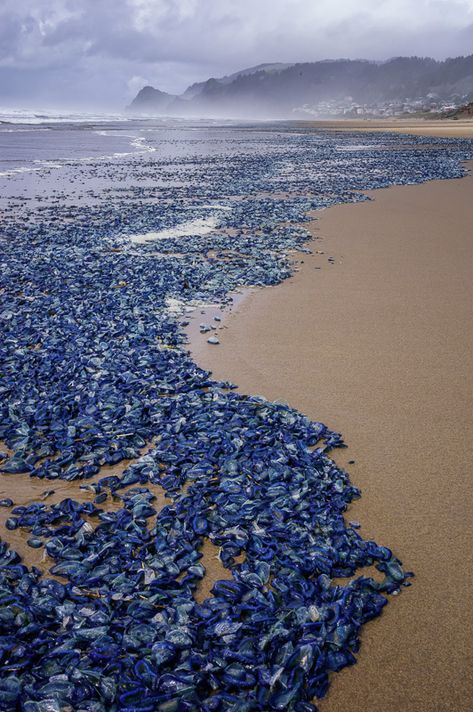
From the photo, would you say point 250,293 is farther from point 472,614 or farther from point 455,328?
point 472,614

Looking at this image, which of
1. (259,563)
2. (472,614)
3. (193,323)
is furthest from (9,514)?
(193,323)

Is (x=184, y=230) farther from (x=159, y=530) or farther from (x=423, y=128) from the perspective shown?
(x=423, y=128)

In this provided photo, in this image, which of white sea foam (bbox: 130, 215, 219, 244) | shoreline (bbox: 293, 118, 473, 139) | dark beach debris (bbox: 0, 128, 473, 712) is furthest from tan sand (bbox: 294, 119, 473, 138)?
dark beach debris (bbox: 0, 128, 473, 712)

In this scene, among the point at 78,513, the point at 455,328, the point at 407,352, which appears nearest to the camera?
the point at 78,513

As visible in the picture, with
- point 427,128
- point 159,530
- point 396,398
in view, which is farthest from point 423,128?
point 159,530

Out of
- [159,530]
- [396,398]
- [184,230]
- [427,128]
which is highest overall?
[427,128]

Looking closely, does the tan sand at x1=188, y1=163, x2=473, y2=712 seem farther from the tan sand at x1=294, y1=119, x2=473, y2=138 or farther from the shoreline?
the tan sand at x1=294, y1=119, x2=473, y2=138
